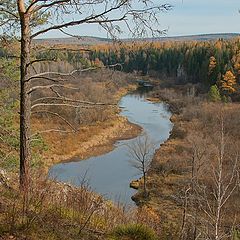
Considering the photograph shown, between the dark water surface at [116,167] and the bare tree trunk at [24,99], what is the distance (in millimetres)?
6304

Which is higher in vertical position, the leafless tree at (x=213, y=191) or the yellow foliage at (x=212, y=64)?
the yellow foliage at (x=212, y=64)

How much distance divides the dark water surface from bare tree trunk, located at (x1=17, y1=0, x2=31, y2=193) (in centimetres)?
630

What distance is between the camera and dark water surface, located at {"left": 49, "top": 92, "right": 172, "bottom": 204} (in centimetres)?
2227

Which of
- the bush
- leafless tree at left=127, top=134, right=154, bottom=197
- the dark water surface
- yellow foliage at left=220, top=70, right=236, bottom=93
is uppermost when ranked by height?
the bush

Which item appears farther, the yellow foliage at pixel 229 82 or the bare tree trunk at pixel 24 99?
the yellow foliage at pixel 229 82

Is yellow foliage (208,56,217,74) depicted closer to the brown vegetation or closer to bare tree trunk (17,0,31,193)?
the brown vegetation

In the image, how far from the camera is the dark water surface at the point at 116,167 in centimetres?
2227

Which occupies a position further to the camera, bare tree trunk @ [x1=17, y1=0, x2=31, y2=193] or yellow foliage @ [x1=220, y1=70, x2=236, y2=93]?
yellow foliage @ [x1=220, y1=70, x2=236, y2=93]

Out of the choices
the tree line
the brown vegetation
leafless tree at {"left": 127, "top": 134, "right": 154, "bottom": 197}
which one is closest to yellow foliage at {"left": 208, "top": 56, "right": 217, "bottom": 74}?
the tree line

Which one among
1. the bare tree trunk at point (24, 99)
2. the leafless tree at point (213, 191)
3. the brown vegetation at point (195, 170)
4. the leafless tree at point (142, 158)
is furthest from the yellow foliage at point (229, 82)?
the bare tree trunk at point (24, 99)

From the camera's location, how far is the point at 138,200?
71.7 ft

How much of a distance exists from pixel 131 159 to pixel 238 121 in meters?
12.2

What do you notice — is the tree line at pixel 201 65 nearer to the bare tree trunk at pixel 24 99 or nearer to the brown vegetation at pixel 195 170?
the brown vegetation at pixel 195 170

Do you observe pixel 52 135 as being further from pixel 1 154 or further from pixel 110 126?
pixel 1 154
